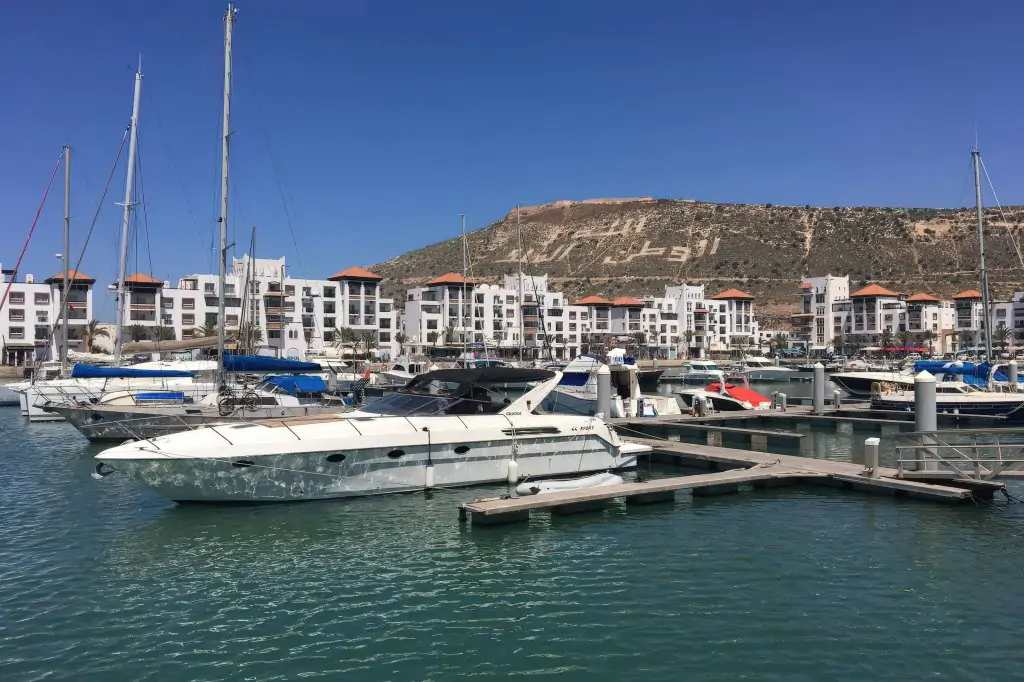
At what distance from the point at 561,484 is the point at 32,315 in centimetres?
9627

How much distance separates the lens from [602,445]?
Answer: 2323 cm

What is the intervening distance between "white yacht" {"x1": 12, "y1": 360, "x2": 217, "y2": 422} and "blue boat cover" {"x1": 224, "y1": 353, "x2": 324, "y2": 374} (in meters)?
1.95

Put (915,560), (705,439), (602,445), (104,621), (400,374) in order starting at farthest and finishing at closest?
(400,374) → (705,439) → (602,445) → (915,560) → (104,621)

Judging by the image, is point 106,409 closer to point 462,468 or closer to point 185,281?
point 462,468

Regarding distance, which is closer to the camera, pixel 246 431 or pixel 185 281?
pixel 246 431

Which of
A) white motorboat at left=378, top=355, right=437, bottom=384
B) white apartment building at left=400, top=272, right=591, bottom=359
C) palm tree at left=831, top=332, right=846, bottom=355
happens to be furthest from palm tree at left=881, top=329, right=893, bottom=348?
white motorboat at left=378, top=355, right=437, bottom=384

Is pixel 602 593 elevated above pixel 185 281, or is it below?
below

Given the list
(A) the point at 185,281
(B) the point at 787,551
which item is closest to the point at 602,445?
(B) the point at 787,551

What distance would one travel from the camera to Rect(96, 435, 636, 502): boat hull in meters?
18.0

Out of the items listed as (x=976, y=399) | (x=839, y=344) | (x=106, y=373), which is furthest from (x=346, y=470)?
(x=839, y=344)

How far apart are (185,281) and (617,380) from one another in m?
83.6

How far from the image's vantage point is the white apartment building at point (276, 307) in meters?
99.9

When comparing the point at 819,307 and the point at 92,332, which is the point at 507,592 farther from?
the point at 819,307

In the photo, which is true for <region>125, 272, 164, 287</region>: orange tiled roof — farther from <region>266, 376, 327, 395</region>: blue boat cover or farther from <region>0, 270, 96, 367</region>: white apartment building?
<region>266, 376, 327, 395</region>: blue boat cover
